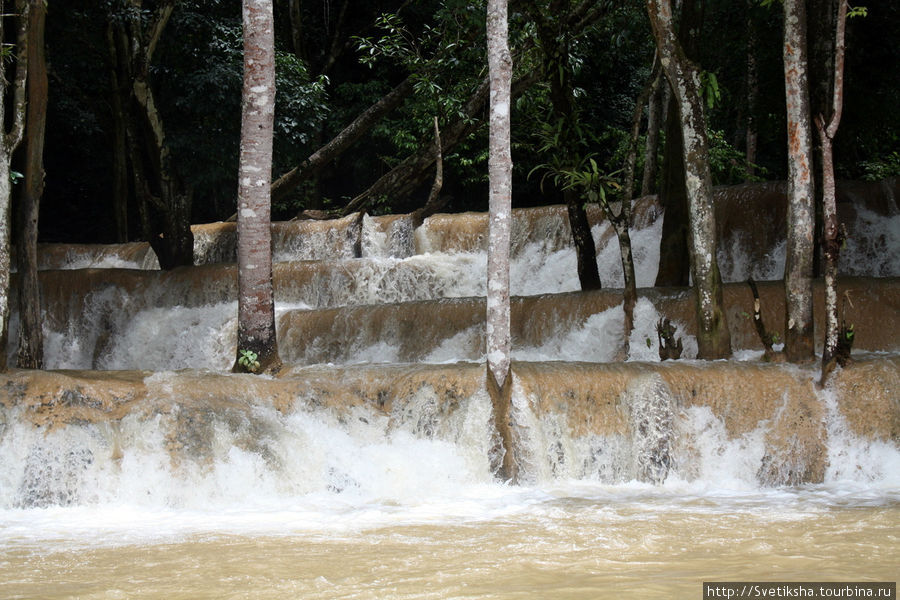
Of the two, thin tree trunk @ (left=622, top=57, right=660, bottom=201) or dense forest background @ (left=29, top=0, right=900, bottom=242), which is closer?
thin tree trunk @ (left=622, top=57, right=660, bottom=201)

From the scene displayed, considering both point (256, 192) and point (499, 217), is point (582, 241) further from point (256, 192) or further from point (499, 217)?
point (256, 192)

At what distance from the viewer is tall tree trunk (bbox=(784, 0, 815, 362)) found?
886cm

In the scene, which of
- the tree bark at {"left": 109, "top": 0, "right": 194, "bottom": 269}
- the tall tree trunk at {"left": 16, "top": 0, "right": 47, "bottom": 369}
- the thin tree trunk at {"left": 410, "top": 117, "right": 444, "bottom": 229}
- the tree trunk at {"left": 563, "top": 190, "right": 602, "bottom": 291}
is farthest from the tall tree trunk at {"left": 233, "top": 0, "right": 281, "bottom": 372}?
the tree bark at {"left": 109, "top": 0, "right": 194, "bottom": 269}

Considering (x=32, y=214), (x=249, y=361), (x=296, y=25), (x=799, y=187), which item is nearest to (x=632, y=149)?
(x=799, y=187)

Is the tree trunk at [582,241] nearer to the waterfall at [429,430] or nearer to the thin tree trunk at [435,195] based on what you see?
the thin tree trunk at [435,195]

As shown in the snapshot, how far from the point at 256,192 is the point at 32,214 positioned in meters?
3.65

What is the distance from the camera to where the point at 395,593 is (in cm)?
468

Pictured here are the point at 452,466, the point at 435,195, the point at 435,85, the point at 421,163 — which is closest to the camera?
the point at 452,466

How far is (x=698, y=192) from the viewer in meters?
9.38

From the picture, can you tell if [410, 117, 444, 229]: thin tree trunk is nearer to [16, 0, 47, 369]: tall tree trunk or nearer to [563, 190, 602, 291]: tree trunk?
[563, 190, 602, 291]: tree trunk

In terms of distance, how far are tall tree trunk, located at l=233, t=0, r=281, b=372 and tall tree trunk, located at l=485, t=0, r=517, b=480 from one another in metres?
2.08

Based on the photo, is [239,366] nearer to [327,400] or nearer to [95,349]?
[327,400]

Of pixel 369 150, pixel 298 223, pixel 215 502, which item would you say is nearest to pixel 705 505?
pixel 215 502

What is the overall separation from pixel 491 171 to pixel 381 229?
758 cm
